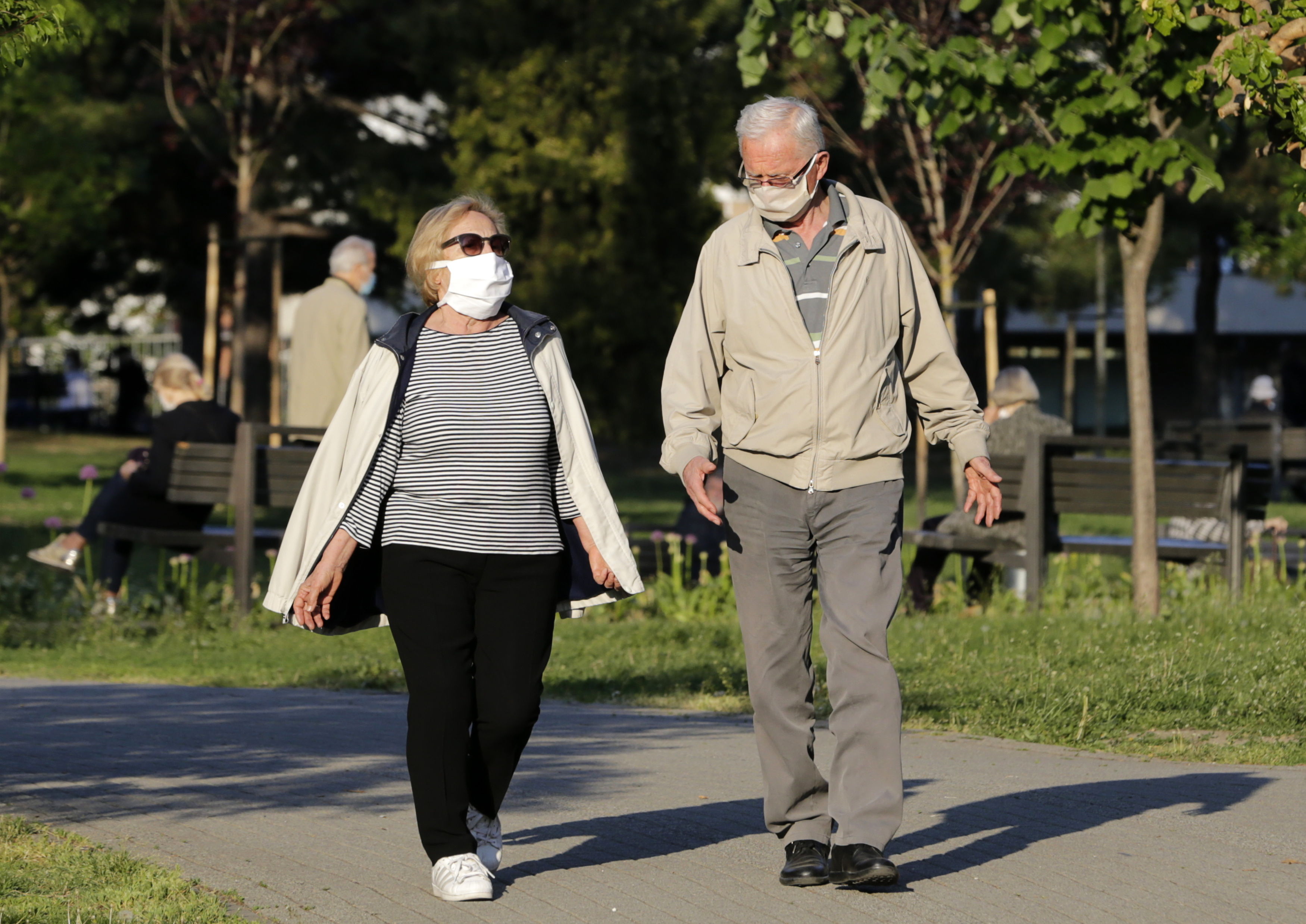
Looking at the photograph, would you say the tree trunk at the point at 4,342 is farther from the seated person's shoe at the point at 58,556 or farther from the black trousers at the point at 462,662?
the black trousers at the point at 462,662

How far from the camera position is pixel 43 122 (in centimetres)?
2395

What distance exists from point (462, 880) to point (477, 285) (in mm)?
1440

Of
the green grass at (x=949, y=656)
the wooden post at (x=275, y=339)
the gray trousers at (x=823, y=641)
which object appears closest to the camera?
the gray trousers at (x=823, y=641)

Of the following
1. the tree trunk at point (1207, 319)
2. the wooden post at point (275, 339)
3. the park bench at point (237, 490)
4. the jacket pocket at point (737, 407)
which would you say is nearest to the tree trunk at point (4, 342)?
the wooden post at point (275, 339)

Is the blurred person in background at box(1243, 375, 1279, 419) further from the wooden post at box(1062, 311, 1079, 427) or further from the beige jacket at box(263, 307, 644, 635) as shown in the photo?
the beige jacket at box(263, 307, 644, 635)

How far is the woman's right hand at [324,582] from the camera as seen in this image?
4523 millimetres

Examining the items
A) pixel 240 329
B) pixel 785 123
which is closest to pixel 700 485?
pixel 785 123

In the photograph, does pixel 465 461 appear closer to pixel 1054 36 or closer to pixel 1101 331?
pixel 1054 36

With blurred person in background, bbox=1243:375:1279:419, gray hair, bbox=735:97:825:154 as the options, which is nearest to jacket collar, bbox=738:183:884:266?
gray hair, bbox=735:97:825:154

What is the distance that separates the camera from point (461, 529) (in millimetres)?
4512

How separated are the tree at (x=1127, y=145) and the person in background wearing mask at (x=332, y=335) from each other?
355 cm

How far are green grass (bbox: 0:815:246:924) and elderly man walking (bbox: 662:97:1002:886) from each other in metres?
1.40

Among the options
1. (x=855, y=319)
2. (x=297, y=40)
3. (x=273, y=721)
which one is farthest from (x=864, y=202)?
(x=297, y=40)

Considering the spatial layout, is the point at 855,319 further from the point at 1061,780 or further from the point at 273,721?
the point at 273,721
